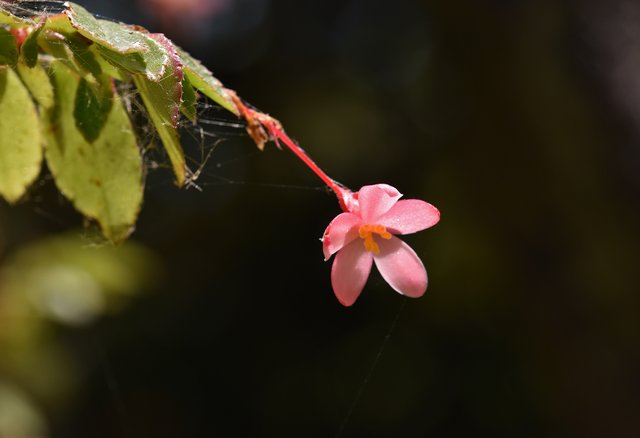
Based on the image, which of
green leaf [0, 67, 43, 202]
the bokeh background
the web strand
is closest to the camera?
green leaf [0, 67, 43, 202]

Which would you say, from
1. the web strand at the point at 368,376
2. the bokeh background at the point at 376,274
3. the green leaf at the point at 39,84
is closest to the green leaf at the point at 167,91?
the green leaf at the point at 39,84

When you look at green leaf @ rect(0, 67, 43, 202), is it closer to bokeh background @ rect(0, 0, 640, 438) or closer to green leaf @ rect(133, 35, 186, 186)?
green leaf @ rect(133, 35, 186, 186)

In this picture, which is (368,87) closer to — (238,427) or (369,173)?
(369,173)

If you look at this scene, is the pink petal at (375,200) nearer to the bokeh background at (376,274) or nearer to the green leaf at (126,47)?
the green leaf at (126,47)

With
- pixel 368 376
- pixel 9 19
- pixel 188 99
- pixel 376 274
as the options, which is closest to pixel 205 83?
pixel 188 99

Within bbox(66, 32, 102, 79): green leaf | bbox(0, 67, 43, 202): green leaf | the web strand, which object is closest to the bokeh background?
the web strand
